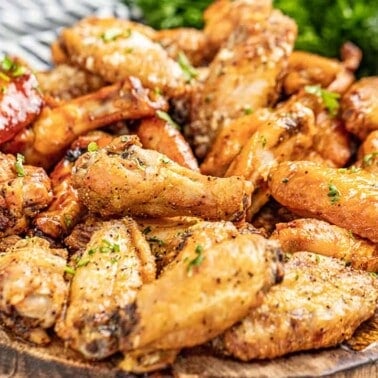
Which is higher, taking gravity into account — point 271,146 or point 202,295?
point 202,295

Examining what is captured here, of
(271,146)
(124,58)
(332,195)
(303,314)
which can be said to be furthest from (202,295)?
(124,58)

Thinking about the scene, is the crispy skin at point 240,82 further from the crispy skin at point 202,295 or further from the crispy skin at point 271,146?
the crispy skin at point 202,295

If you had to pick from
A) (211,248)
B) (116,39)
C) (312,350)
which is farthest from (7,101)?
(312,350)

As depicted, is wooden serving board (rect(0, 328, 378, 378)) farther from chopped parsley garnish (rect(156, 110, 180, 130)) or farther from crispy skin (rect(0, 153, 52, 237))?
chopped parsley garnish (rect(156, 110, 180, 130))

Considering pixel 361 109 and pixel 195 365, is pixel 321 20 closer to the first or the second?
pixel 361 109

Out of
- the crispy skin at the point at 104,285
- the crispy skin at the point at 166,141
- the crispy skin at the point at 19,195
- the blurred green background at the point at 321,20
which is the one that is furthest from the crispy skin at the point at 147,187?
the blurred green background at the point at 321,20

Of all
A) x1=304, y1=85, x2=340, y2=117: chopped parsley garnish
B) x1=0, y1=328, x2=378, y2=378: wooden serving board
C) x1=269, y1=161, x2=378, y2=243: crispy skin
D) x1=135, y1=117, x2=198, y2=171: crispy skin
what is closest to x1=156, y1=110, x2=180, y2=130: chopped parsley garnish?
x1=135, y1=117, x2=198, y2=171: crispy skin
